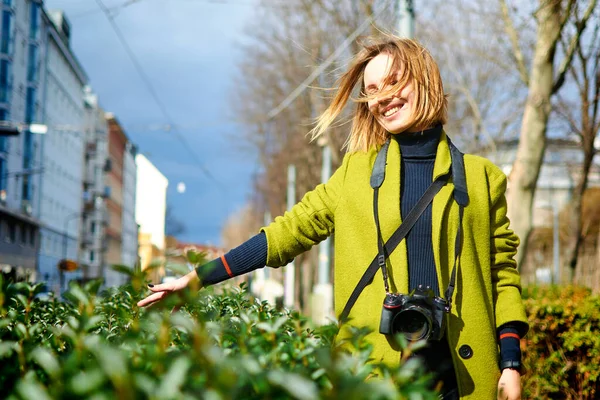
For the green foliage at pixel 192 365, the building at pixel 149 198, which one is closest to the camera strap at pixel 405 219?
the green foliage at pixel 192 365

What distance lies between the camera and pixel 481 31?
17.6m

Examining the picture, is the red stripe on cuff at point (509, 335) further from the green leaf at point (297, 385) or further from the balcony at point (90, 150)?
the balcony at point (90, 150)

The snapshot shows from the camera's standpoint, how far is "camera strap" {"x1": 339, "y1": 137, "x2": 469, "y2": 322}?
273 centimetres

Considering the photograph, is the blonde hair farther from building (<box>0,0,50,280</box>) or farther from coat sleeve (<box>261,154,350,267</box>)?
building (<box>0,0,50,280</box>)

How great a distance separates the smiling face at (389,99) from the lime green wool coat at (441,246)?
0.08m

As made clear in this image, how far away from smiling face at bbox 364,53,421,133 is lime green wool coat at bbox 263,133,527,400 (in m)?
0.08

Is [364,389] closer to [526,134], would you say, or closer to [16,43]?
[526,134]

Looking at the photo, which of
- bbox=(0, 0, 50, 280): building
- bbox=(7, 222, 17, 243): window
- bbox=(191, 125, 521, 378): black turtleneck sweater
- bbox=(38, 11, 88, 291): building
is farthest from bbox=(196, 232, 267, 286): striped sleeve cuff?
bbox=(38, 11, 88, 291): building

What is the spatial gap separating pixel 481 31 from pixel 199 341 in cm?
1716

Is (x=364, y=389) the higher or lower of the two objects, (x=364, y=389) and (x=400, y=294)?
the lower

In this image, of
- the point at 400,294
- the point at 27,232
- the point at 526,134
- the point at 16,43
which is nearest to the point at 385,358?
the point at 400,294

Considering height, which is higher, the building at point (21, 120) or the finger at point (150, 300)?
the building at point (21, 120)

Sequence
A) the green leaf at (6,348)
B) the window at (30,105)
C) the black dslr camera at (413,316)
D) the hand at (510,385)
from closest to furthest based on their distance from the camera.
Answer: the green leaf at (6,348) < the black dslr camera at (413,316) < the hand at (510,385) < the window at (30,105)

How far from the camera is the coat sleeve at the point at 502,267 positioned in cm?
283
